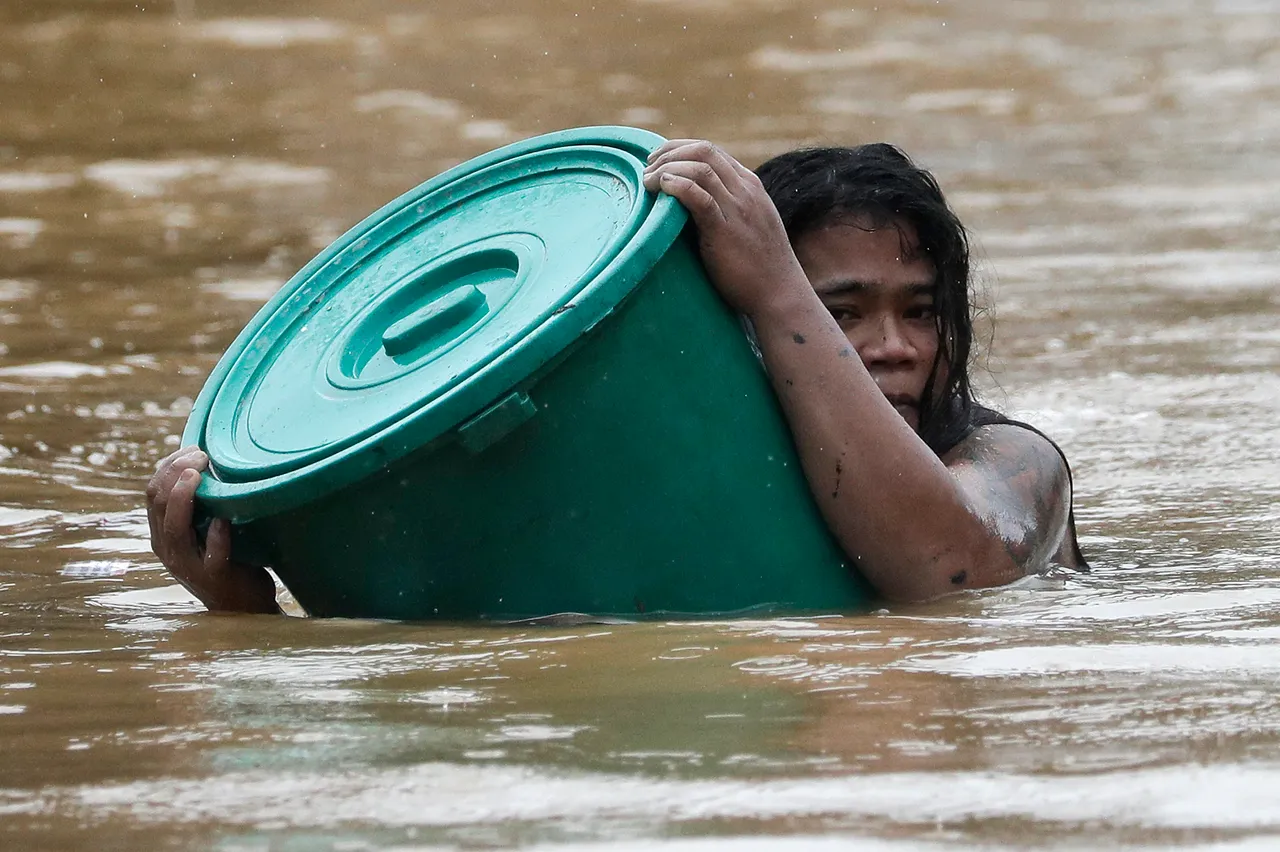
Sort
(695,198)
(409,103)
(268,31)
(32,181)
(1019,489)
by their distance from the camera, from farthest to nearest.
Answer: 1. (268,31)
2. (409,103)
3. (32,181)
4. (1019,489)
5. (695,198)

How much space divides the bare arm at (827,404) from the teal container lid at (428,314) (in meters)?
0.08

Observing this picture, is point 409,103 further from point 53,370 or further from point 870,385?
point 870,385

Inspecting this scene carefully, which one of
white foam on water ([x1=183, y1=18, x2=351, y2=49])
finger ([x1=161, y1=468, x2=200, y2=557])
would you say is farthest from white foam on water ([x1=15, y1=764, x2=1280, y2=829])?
white foam on water ([x1=183, y1=18, x2=351, y2=49])

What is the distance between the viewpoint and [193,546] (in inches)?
119

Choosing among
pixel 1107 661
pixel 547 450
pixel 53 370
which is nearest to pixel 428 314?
pixel 547 450

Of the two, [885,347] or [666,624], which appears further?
[885,347]

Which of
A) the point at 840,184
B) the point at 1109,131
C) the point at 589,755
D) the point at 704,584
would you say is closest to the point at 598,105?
the point at 1109,131

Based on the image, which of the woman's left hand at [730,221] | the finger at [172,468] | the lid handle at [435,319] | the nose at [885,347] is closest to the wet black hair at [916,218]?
the nose at [885,347]

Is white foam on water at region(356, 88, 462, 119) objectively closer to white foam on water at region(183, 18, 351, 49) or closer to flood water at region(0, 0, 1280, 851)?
flood water at region(0, 0, 1280, 851)

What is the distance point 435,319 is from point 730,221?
50 centimetres

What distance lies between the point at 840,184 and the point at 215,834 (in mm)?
2086

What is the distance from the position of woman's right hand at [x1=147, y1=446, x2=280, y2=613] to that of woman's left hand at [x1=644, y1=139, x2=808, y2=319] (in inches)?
33.7

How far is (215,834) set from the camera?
5.88 feet

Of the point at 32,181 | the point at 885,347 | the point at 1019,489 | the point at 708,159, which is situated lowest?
the point at 1019,489
